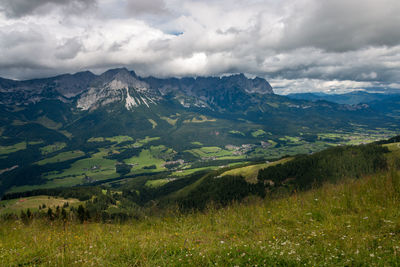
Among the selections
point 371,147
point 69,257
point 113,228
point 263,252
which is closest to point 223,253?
point 263,252

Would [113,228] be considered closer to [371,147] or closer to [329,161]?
[329,161]

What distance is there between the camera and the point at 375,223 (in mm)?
6938

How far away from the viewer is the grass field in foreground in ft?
16.9

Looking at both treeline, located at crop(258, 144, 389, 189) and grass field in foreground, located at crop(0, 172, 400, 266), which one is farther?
treeline, located at crop(258, 144, 389, 189)

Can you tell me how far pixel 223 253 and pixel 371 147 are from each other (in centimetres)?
16599

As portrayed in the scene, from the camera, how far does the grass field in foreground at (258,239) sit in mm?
5152

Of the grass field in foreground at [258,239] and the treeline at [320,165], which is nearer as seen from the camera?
the grass field in foreground at [258,239]

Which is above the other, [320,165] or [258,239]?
[258,239]

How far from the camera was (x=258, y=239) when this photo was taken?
6852 millimetres

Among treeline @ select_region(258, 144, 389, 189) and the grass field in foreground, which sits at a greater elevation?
the grass field in foreground

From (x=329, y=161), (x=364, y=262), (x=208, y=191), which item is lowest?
(x=208, y=191)

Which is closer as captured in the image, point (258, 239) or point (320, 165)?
point (258, 239)

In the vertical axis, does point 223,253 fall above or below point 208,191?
above

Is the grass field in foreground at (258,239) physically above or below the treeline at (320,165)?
above
